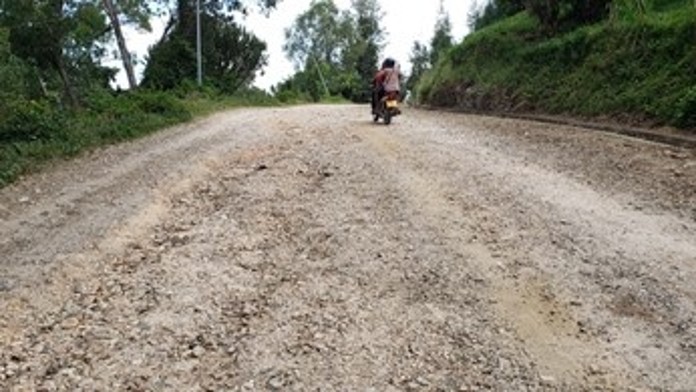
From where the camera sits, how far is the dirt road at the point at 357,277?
12.8 feet

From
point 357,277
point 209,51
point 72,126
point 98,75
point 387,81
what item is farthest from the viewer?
point 98,75

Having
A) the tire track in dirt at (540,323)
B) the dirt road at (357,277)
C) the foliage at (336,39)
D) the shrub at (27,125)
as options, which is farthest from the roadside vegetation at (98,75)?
the foliage at (336,39)

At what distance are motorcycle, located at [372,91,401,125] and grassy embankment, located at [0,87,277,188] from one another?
15.7ft

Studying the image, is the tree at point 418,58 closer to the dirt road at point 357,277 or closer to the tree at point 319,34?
the tree at point 319,34

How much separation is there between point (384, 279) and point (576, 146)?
603 cm

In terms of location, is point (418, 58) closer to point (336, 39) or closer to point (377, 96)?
point (336, 39)

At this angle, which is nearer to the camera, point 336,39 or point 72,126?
point 72,126

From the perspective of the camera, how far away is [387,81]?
1438 cm

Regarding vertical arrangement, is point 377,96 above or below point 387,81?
below

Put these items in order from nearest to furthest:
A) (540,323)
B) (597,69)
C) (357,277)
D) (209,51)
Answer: (540,323) < (357,277) < (597,69) < (209,51)

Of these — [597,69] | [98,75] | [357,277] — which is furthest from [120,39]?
[357,277]

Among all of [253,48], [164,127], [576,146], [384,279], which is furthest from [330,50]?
[384,279]

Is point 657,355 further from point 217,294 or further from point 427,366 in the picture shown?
point 217,294

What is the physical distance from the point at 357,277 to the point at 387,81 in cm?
979
